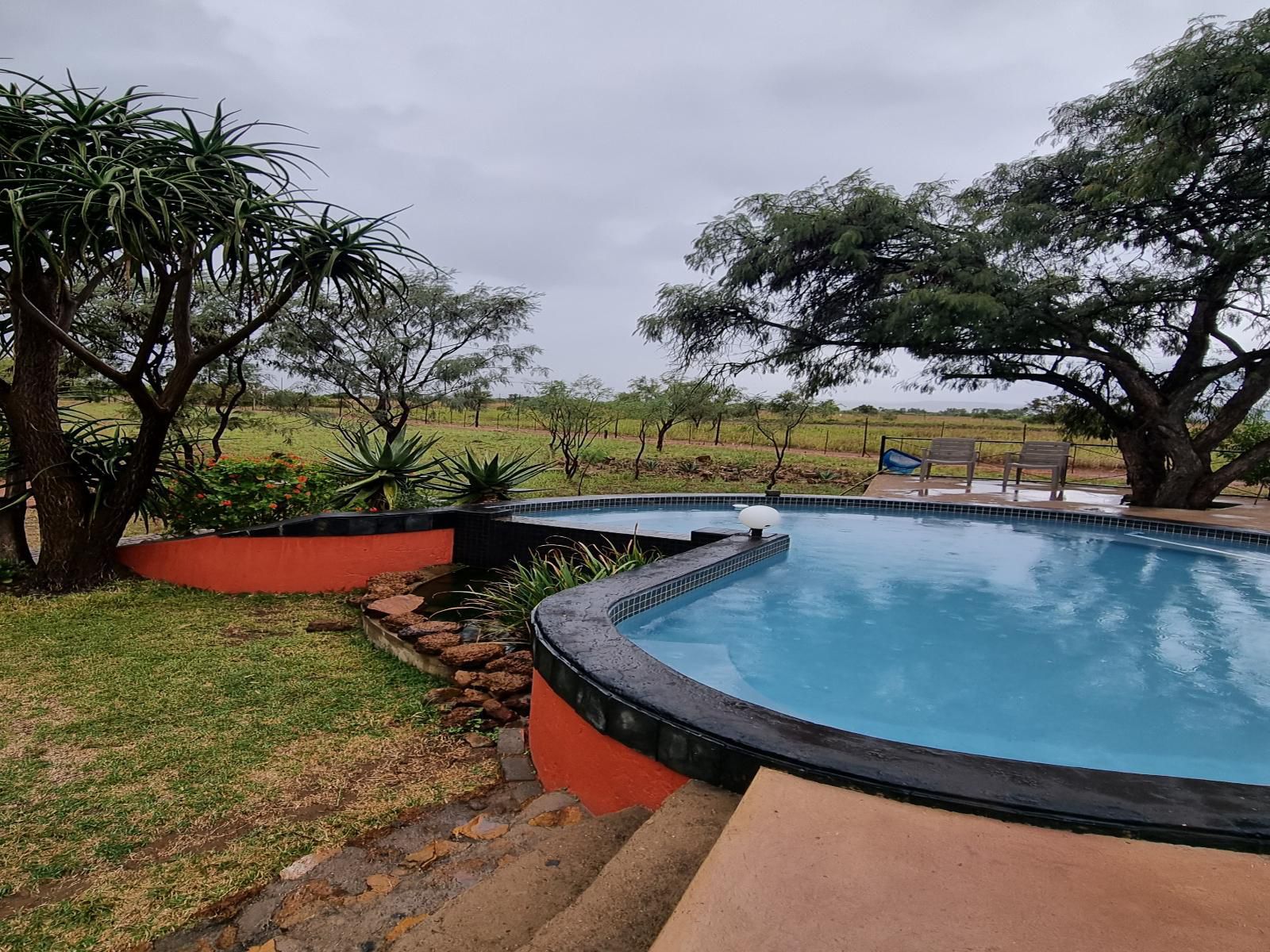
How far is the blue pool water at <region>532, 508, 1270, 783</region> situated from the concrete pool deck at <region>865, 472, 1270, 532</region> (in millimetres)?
1267

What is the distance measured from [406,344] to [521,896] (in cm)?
991

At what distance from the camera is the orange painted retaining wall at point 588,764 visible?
2314 millimetres

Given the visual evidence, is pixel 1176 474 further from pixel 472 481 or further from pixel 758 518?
Answer: pixel 472 481

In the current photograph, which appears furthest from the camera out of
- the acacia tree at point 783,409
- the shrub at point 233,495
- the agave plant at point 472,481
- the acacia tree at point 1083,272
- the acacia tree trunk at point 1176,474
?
the acacia tree at point 783,409

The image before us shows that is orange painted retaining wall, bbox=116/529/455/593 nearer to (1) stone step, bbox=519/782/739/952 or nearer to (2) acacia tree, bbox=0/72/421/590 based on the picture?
(2) acacia tree, bbox=0/72/421/590

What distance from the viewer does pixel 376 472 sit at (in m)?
7.66

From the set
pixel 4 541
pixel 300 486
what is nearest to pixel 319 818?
pixel 300 486

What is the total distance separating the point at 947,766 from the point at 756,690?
2097 millimetres

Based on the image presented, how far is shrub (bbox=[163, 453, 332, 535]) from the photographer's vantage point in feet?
20.6

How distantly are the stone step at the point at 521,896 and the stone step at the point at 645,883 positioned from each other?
0.13 meters

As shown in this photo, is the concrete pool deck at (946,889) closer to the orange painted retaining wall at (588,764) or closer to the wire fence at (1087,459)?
the orange painted retaining wall at (588,764)

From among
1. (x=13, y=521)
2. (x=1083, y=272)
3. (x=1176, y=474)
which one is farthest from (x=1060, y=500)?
(x=13, y=521)

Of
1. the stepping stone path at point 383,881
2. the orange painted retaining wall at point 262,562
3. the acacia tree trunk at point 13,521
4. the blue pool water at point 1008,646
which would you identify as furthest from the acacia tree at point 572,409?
the stepping stone path at point 383,881

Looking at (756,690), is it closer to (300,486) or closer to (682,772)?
(682,772)
